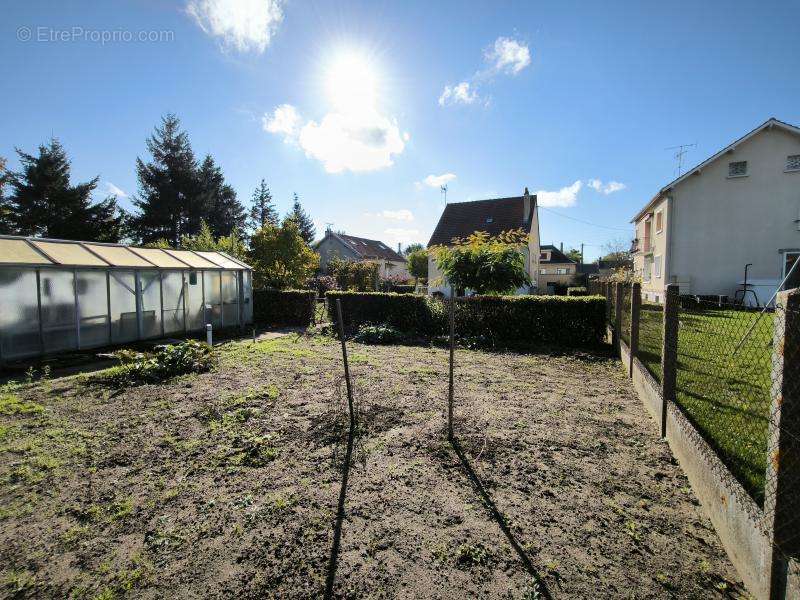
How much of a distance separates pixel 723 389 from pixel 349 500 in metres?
5.10

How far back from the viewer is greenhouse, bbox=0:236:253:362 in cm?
826

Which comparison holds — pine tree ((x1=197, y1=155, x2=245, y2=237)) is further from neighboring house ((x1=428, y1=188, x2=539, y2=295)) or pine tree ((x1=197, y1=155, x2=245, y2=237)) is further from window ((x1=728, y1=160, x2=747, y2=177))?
window ((x1=728, y1=160, x2=747, y2=177))

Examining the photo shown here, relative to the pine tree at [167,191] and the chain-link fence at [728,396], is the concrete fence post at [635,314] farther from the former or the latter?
the pine tree at [167,191]

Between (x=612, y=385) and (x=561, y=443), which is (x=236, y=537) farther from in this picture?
(x=612, y=385)

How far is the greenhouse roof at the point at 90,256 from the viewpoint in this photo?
8531mm

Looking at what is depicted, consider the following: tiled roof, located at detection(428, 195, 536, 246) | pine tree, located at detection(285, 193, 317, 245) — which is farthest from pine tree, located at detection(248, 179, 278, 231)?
tiled roof, located at detection(428, 195, 536, 246)

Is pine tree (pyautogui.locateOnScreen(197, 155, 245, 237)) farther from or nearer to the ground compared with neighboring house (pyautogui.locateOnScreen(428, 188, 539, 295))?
farther from the ground

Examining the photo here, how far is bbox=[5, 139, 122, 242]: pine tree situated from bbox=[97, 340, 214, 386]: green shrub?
31.8m

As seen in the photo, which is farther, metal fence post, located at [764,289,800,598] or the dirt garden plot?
the dirt garden plot

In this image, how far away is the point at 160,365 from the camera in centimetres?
768

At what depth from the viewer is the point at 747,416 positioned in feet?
13.3

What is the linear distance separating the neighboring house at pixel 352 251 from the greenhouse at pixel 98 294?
29176mm

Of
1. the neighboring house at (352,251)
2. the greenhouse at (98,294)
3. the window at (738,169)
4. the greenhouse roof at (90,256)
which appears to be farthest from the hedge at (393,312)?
the neighboring house at (352,251)

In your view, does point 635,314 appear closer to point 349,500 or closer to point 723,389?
point 723,389
